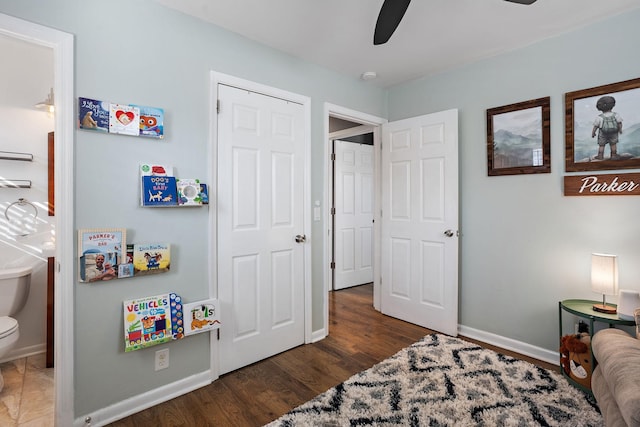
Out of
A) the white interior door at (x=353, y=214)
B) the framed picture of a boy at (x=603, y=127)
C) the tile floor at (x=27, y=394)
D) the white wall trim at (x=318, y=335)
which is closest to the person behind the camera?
the tile floor at (x=27, y=394)

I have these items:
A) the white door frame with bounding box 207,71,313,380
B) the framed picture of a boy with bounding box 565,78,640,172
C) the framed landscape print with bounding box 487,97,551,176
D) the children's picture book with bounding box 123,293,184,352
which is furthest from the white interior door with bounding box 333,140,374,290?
the children's picture book with bounding box 123,293,184,352

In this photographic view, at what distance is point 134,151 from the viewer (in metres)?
1.89

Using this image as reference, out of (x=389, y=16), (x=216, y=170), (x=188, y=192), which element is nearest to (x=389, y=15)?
(x=389, y=16)

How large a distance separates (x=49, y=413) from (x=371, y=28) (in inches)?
125

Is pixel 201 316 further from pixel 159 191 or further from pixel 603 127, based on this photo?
pixel 603 127

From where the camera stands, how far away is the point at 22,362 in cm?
244

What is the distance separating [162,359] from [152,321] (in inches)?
11.6

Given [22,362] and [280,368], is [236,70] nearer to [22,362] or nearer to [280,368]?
[280,368]

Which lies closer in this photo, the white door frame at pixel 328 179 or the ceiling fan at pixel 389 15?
the ceiling fan at pixel 389 15

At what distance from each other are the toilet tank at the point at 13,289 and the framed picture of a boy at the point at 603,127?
4055 mm

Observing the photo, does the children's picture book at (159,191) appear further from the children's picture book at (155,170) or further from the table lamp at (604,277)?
the table lamp at (604,277)

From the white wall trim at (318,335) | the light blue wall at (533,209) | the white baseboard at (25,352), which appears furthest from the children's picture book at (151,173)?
the light blue wall at (533,209)

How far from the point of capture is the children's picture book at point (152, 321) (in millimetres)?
1833

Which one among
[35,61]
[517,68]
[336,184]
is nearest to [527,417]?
[517,68]
